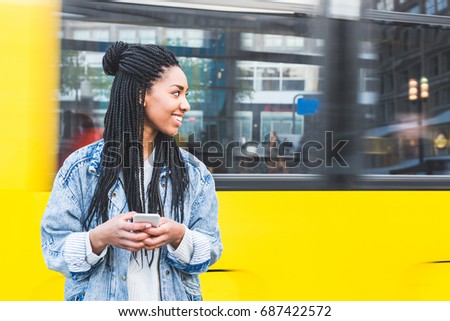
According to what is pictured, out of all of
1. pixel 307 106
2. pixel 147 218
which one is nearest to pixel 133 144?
pixel 147 218

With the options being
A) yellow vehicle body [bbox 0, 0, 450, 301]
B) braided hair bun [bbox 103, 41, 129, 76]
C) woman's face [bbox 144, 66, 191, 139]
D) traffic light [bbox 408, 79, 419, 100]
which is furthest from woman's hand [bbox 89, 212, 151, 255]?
traffic light [bbox 408, 79, 419, 100]

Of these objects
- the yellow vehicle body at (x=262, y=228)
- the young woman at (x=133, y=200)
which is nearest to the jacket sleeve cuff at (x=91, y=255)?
the young woman at (x=133, y=200)

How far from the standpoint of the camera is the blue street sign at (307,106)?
299 cm

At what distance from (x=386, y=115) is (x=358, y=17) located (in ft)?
1.78

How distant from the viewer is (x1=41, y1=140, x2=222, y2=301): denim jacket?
221 cm

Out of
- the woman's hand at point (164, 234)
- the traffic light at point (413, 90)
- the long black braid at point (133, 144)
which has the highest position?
the traffic light at point (413, 90)

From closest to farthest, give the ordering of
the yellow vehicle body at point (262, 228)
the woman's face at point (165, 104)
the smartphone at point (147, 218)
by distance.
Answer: the smartphone at point (147, 218) → the woman's face at point (165, 104) → the yellow vehicle body at point (262, 228)

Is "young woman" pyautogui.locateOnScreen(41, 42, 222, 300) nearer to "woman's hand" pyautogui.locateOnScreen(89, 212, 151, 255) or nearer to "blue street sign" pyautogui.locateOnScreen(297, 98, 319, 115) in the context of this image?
"woman's hand" pyautogui.locateOnScreen(89, 212, 151, 255)

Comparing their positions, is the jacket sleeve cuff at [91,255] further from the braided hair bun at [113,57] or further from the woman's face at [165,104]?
the braided hair bun at [113,57]

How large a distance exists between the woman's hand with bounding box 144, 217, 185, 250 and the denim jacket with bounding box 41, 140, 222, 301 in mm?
70

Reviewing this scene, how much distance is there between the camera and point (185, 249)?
2.21 m

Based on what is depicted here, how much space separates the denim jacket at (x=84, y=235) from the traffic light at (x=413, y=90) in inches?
56.7

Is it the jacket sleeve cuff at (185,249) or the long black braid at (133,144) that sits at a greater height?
the long black braid at (133,144)
